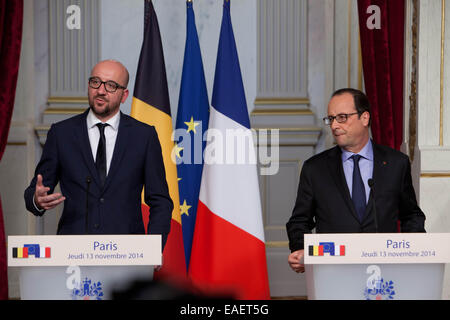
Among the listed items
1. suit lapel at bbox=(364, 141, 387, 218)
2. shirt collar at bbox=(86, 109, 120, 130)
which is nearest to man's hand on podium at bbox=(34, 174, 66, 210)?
shirt collar at bbox=(86, 109, 120, 130)

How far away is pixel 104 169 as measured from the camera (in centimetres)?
238

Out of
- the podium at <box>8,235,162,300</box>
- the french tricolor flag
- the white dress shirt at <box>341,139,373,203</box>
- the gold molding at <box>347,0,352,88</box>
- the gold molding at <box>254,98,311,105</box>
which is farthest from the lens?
the gold molding at <box>254,98,311,105</box>

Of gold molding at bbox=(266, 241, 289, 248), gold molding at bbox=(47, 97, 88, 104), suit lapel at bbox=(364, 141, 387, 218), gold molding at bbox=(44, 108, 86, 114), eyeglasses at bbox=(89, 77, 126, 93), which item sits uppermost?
gold molding at bbox=(47, 97, 88, 104)

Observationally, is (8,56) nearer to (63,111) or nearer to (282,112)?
(63,111)

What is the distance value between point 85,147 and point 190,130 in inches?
66.5

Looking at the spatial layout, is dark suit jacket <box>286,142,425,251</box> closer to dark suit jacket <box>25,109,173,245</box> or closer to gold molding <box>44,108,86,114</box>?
dark suit jacket <box>25,109,173,245</box>

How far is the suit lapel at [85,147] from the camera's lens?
7.70ft

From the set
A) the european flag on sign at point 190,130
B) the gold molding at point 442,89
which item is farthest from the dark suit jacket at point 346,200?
the european flag on sign at point 190,130

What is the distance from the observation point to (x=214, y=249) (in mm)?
3736

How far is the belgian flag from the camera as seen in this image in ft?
12.4

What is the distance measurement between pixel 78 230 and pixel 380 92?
2407 millimetres

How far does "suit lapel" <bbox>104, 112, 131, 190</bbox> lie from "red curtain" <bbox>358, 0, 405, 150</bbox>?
6.61 feet

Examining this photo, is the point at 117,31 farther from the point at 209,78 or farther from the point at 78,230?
the point at 78,230
